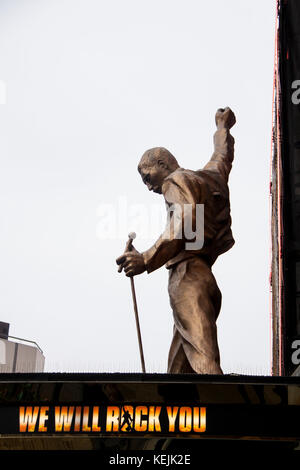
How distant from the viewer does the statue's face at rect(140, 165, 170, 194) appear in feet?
30.5

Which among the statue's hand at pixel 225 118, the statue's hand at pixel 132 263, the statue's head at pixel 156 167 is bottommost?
the statue's hand at pixel 132 263

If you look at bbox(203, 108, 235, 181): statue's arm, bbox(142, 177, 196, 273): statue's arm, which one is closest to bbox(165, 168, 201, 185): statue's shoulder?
bbox(142, 177, 196, 273): statue's arm

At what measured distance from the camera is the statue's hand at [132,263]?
8195 millimetres

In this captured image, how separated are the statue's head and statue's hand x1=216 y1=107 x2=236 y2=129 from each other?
3.09ft

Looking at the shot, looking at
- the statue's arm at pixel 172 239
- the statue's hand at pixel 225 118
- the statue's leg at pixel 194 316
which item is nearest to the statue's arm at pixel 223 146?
the statue's hand at pixel 225 118

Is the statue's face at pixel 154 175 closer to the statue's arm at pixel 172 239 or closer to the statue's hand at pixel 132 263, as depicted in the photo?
the statue's arm at pixel 172 239

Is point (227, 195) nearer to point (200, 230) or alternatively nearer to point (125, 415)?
point (200, 230)

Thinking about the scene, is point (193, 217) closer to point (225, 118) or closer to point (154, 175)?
point (154, 175)

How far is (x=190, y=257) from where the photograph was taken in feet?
28.0

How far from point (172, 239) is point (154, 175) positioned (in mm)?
1263

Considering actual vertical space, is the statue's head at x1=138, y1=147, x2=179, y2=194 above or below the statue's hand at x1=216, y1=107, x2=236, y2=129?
below

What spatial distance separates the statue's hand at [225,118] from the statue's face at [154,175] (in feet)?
3.75

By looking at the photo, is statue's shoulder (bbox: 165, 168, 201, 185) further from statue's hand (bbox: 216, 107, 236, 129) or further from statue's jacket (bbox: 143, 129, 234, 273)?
statue's hand (bbox: 216, 107, 236, 129)
